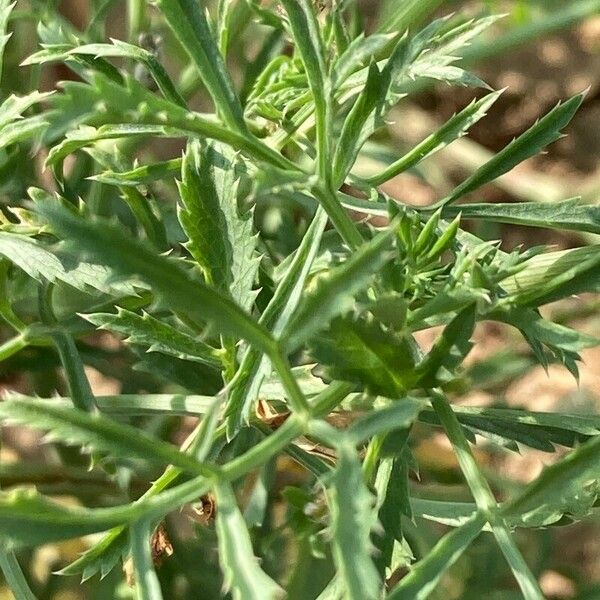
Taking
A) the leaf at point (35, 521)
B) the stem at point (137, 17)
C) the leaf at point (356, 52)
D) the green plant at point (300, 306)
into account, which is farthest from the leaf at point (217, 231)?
the stem at point (137, 17)

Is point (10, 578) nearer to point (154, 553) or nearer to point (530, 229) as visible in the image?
point (154, 553)

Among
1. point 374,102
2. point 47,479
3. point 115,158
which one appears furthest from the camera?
point 47,479

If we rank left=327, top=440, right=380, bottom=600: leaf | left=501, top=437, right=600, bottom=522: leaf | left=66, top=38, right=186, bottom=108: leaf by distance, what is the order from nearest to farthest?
left=327, top=440, right=380, bottom=600: leaf < left=501, top=437, right=600, bottom=522: leaf < left=66, top=38, right=186, bottom=108: leaf

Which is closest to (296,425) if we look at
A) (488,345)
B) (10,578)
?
(10,578)

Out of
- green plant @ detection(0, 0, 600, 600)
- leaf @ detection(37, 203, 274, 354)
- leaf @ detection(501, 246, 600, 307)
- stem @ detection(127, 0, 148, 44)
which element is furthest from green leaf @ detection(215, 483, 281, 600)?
stem @ detection(127, 0, 148, 44)

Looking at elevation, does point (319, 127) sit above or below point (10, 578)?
above

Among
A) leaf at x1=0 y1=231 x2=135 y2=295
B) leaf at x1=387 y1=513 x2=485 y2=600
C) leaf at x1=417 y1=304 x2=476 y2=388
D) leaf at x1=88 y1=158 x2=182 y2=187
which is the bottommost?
leaf at x1=387 y1=513 x2=485 y2=600

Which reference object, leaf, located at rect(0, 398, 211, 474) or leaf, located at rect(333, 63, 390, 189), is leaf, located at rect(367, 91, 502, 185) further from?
leaf, located at rect(0, 398, 211, 474)
